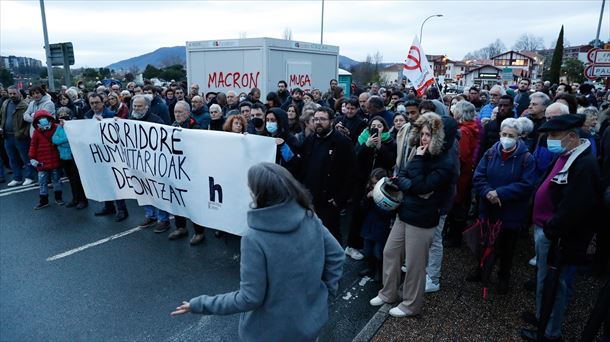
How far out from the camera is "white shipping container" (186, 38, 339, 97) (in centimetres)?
1009

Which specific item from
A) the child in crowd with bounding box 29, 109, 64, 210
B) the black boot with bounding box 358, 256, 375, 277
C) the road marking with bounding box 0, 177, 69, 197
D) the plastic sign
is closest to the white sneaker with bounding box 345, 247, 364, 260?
the black boot with bounding box 358, 256, 375, 277

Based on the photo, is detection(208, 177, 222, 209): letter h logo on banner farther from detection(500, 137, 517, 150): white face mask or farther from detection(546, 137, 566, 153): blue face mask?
detection(546, 137, 566, 153): blue face mask

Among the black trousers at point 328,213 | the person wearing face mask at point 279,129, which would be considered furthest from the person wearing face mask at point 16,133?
the black trousers at point 328,213

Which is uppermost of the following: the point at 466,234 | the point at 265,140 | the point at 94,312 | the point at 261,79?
the point at 261,79

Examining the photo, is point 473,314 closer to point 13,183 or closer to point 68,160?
point 68,160

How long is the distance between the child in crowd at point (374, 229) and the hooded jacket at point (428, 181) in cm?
66

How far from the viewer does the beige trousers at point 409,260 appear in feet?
11.2

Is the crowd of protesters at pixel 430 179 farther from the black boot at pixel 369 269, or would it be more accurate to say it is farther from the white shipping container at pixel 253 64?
the white shipping container at pixel 253 64

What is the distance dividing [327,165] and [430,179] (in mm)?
1323

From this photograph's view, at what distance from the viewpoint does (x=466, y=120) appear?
527 cm

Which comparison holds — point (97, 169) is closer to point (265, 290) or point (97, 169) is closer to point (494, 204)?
point (265, 290)

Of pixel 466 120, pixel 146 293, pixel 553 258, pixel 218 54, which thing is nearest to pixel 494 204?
pixel 553 258

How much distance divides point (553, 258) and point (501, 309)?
934 millimetres

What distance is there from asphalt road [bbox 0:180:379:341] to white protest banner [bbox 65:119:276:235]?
1.69 ft
